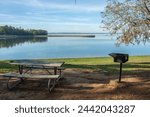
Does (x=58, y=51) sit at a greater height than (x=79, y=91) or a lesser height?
lesser

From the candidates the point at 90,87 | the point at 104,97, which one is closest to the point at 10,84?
the point at 90,87

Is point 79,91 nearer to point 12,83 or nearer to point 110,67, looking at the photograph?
point 12,83

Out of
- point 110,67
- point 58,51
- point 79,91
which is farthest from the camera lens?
point 58,51

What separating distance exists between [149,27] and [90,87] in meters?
12.1

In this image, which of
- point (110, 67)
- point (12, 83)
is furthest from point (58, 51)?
point (12, 83)

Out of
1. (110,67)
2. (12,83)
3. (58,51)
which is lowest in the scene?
(58,51)

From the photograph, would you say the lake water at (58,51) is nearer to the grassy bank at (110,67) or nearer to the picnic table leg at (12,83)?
the grassy bank at (110,67)

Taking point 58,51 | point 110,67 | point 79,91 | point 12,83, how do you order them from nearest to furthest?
1. point 79,91
2. point 12,83
3. point 110,67
4. point 58,51

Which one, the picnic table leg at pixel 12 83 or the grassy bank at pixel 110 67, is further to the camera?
the grassy bank at pixel 110 67

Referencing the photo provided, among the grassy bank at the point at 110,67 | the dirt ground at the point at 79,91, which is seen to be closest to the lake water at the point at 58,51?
the grassy bank at the point at 110,67

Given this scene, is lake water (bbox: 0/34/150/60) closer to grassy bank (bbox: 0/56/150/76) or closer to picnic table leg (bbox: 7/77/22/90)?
grassy bank (bbox: 0/56/150/76)

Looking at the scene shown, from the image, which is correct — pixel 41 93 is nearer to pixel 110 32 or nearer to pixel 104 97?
pixel 104 97

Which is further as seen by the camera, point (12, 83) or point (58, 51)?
point (58, 51)

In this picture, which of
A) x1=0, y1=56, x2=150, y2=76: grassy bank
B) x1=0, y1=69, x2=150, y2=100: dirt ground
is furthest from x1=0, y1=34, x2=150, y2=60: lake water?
x1=0, y1=69, x2=150, y2=100: dirt ground
